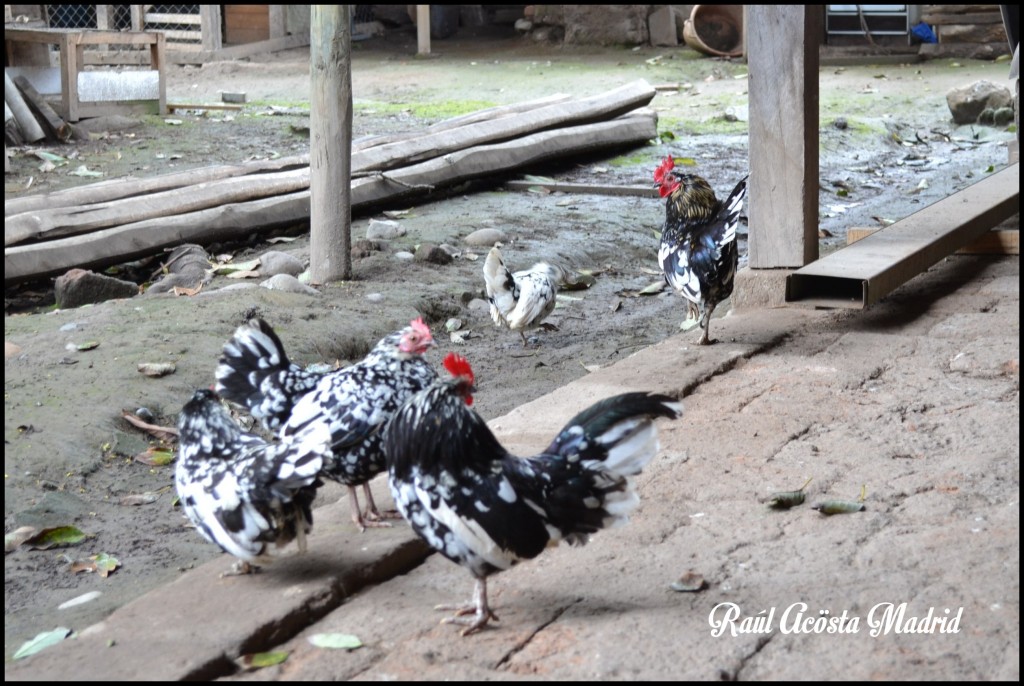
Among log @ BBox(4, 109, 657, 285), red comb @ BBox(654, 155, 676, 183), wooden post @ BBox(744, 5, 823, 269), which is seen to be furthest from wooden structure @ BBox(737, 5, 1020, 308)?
log @ BBox(4, 109, 657, 285)

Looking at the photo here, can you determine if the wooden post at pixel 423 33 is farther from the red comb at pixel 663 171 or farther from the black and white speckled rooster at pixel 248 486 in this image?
the black and white speckled rooster at pixel 248 486

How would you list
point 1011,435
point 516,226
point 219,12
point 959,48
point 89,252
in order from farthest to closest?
point 219,12 < point 959,48 < point 516,226 < point 89,252 < point 1011,435

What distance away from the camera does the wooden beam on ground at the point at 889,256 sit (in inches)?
209

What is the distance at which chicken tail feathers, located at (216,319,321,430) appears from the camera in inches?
144

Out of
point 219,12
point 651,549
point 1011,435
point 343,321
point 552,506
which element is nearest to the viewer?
point 552,506

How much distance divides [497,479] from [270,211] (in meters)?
5.93

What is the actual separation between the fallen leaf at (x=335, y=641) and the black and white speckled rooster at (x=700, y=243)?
2.92 meters

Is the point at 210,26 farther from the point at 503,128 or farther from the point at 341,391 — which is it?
the point at 341,391

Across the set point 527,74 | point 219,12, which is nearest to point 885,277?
point 527,74

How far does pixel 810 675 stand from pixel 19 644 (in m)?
2.41

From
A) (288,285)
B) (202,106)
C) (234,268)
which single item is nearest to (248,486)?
(288,285)

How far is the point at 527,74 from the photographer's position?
16656 millimetres

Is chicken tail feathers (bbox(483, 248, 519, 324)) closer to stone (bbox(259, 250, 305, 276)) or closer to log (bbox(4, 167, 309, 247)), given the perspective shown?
stone (bbox(259, 250, 305, 276))

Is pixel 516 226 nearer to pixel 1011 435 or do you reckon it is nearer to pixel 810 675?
pixel 1011 435
